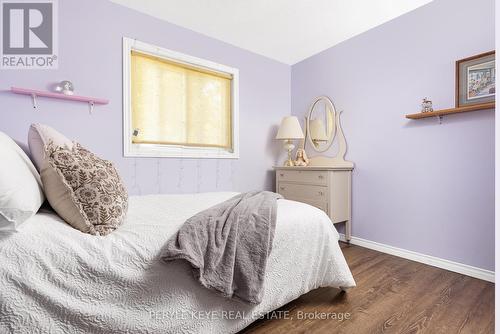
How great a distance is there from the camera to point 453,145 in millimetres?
1984

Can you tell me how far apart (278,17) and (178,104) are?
1.30 m

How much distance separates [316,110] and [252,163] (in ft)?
3.35

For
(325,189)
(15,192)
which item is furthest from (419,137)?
(15,192)

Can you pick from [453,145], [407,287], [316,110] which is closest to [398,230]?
[407,287]

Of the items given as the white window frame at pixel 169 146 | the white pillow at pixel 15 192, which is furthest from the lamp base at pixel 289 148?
the white pillow at pixel 15 192

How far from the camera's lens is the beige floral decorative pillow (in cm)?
100

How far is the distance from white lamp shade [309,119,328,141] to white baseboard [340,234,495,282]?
119cm

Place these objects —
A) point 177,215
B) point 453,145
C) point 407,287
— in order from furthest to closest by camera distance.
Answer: point 453,145 < point 407,287 < point 177,215

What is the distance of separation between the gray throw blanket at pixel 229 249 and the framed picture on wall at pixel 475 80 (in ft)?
5.97

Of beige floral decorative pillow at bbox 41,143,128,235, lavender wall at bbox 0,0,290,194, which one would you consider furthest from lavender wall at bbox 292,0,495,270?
beige floral decorative pillow at bbox 41,143,128,235

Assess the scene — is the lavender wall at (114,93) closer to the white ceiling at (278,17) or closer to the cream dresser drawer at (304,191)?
the white ceiling at (278,17)

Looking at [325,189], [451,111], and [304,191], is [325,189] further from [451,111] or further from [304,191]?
[451,111]

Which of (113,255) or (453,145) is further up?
(453,145)

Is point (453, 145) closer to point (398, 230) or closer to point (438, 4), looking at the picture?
point (398, 230)
